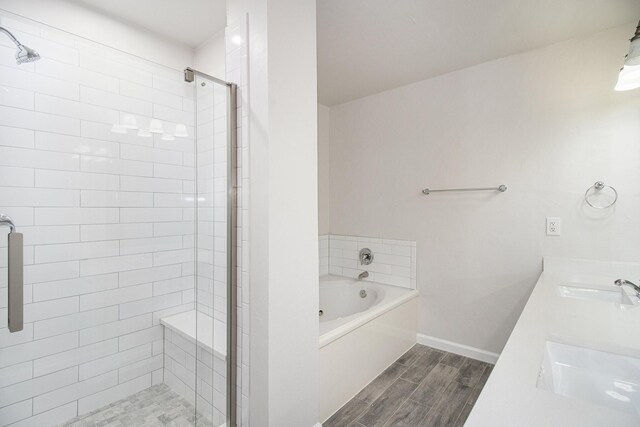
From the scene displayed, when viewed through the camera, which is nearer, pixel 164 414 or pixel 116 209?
pixel 164 414

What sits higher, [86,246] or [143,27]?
[143,27]

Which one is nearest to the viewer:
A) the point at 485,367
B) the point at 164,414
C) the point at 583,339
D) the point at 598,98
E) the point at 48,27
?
the point at 583,339

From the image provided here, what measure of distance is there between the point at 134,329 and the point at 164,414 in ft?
1.67

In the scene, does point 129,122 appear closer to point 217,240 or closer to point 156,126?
point 156,126

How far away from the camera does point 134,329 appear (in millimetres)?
1776

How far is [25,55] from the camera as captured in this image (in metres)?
1.40

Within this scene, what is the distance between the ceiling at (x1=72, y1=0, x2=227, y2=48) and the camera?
1.74 m

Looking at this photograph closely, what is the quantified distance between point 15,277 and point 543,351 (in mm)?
2122

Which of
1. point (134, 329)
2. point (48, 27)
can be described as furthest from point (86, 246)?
point (48, 27)

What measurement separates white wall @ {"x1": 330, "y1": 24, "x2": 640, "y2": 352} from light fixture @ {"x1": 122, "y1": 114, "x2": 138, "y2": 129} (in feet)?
6.46

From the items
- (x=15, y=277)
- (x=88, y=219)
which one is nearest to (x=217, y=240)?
(x=88, y=219)

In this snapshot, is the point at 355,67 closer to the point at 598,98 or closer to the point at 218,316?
the point at 598,98

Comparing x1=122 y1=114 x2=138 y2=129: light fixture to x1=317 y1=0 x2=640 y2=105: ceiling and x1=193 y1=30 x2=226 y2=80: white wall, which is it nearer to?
x1=193 y1=30 x2=226 y2=80: white wall

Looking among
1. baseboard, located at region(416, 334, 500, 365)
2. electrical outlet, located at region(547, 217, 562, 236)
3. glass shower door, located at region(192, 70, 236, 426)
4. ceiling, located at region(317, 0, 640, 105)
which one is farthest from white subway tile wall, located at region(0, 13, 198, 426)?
electrical outlet, located at region(547, 217, 562, 236)
